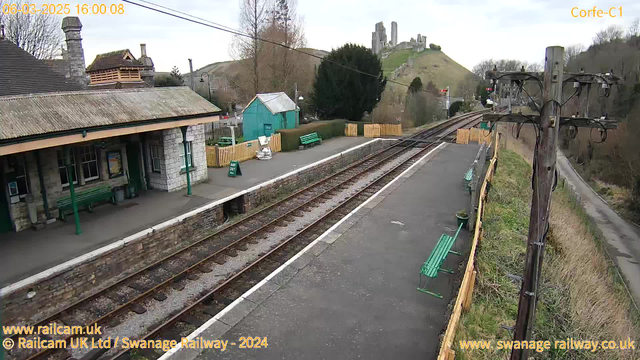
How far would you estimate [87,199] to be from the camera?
39.7 feet

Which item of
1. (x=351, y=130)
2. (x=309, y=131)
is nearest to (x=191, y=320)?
(x=309, y=131)

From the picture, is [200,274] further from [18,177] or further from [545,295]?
[545,295]

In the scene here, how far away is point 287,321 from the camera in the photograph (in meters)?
7.02

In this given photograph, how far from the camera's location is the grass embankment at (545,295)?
6742 mm

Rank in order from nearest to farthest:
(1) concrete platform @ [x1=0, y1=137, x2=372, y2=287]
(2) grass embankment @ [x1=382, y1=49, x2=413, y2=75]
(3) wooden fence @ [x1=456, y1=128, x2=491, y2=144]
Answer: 1. (1) concrete platform @ [x1=0, y1=137, x2=372, y2=287]
2. (3) wooden fence @ [x1=456, y1=128, x2=491, y2=144]
3. (2) grass embankment @ [x1=382, y1=49, x2=413, y2=75]

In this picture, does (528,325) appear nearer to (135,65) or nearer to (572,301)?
(572,301)

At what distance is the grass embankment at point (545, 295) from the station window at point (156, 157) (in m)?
11.1

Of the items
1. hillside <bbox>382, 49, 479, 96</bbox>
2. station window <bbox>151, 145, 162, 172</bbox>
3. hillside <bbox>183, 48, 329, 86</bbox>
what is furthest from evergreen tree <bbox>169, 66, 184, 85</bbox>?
hillside <bbox>382, 49, 479, 96</bbox>

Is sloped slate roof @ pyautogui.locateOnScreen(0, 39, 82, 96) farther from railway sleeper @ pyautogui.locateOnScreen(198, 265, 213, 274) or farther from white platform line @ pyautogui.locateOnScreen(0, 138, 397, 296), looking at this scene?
railway sleeper @ pyautogui.locateOnScreen(198, 265, 213, 274)

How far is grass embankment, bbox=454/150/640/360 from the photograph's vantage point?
6742 millimetres

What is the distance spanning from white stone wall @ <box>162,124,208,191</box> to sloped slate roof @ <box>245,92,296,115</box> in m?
9.21

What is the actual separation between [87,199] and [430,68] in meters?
108

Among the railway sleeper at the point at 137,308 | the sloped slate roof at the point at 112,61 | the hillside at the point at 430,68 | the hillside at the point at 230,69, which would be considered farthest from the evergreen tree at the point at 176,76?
the hillside at the point at 430,68

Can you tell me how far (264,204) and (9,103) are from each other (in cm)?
832
